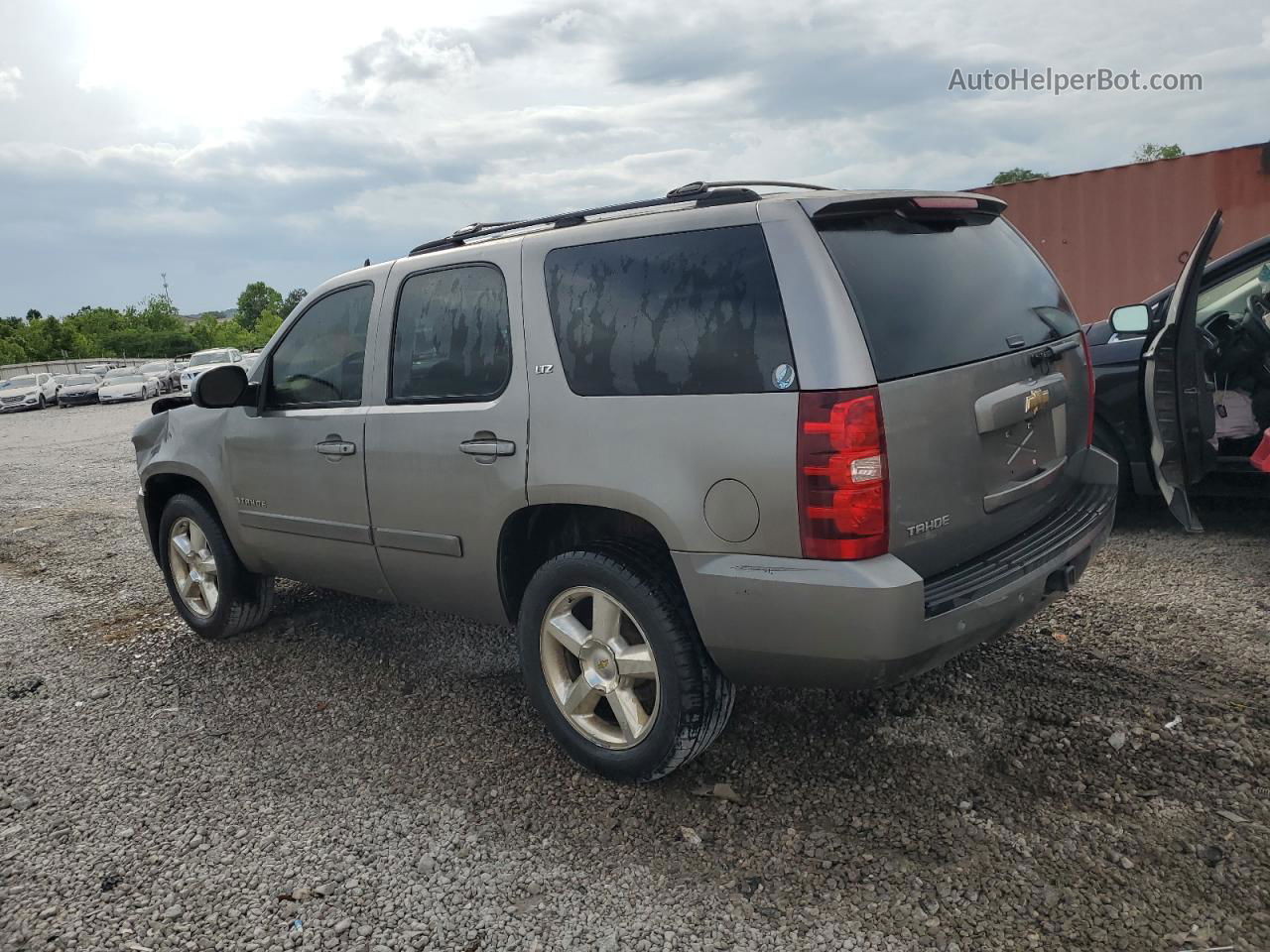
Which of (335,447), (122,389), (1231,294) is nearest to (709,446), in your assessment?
(335,447)

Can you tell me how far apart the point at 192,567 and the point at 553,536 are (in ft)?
8.32

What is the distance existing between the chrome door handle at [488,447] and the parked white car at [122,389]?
34833 millimetres

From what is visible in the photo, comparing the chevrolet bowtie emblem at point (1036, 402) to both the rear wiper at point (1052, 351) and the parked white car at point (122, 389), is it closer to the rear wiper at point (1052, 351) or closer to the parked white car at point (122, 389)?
the rear wiper at point (1052, 351)

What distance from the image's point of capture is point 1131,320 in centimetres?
506

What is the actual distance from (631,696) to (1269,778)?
1970 mm

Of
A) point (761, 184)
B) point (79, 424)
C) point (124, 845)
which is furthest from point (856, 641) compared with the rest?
point (79, 424)

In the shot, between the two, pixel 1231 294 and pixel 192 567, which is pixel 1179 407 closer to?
pixel 1231 294

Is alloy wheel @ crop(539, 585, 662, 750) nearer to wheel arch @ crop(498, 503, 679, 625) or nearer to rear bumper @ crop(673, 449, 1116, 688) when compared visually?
wheel arch @ crop(498, 503, 679, 625)

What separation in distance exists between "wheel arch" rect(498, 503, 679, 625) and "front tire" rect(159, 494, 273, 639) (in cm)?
192

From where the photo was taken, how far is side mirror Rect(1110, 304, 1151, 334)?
5.03 meters

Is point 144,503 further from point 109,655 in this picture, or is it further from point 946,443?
point 946,443

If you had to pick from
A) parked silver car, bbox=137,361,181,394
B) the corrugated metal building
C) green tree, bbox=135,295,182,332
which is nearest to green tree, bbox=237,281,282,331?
green tree, bbox=135,295,182,332

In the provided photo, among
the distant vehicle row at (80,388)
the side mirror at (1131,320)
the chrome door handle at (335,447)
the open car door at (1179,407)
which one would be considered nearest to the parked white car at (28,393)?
the distant vehicle row at (80,388)

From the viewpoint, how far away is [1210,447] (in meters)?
4.78
